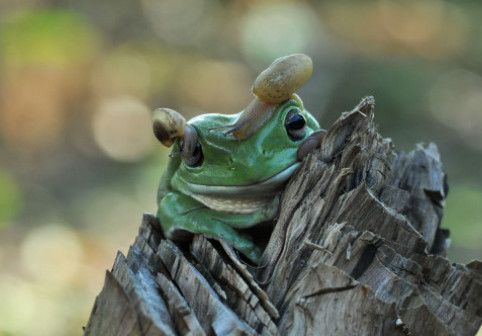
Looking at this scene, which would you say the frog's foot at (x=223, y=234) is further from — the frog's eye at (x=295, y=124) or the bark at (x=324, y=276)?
the frog's eye at (x=295, y=124)

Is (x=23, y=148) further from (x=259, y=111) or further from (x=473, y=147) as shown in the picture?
(x=259, y=111)

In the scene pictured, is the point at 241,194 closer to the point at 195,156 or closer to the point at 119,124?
the point at 195,156

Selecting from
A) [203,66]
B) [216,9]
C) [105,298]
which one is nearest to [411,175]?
[105,298]

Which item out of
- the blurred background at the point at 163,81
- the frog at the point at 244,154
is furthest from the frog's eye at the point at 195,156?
the blurred background at the point at 163,81

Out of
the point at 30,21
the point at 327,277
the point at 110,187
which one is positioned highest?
the point at 30,21

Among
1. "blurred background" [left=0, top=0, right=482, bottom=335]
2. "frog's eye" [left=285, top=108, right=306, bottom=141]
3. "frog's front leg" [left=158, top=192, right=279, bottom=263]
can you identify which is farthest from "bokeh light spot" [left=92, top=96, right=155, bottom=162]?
"frog's eye" [left=285, top=108, right=306, bottom=141]

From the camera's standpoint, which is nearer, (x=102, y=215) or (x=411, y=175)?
(x=411, y=175)

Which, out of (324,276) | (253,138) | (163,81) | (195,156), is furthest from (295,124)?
(163,81)
